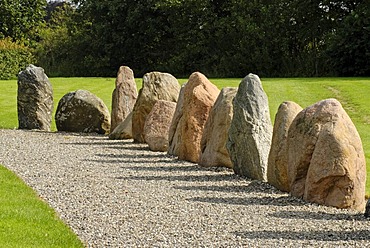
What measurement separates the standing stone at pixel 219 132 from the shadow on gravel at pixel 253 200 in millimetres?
3232

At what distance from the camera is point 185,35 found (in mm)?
45812

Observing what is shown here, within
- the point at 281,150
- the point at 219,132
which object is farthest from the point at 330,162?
the point at 219,132

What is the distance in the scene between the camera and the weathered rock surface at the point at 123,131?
1927 cm

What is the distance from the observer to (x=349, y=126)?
1073 centimetres

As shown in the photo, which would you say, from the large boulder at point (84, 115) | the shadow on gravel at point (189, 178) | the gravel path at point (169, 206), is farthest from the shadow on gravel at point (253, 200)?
the large boulder at point (84, 115)

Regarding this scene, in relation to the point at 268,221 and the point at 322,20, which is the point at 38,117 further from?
the point at 322,20

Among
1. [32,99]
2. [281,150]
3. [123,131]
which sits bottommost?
[123,131]

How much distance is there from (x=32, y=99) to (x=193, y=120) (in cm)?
727

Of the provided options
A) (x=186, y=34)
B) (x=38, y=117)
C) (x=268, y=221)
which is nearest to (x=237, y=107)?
(x=268, y=221)

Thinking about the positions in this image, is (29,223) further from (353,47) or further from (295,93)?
(353,47)

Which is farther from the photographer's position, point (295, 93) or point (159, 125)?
point (295, 93)

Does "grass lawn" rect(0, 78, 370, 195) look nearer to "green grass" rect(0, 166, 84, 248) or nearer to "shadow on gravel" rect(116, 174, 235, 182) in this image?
"shadow on gravel" rect(116, 174, 235, 182)

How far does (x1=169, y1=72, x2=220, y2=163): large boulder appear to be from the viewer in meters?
15.4

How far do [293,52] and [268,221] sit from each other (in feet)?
111
